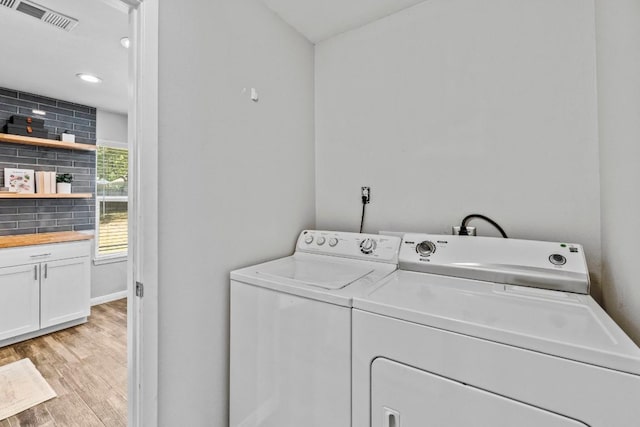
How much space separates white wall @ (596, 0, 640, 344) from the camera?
82cm

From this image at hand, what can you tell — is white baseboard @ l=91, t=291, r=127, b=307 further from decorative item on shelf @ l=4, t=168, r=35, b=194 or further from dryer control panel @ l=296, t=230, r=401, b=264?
dryer control panel @ l=296, t=230, r=401, b=264

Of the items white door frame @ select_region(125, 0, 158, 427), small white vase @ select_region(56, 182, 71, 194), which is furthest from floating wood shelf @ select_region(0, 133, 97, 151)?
white door frame @ select_region(125, 0, 158, 427)

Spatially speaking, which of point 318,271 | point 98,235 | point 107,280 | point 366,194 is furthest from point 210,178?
point 107,280

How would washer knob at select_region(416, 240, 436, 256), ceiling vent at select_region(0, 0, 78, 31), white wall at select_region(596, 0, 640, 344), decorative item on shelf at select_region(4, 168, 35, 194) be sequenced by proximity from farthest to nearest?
decorative item on shelf at select_region(4, 168, 35, 194) < ceiling vent at select_region(0, 0, 78, 31) < washer knob at select_region(416, 240, 436, 256) < white wall at select_region(596, 0, 640, 344)

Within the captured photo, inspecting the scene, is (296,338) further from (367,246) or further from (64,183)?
(64,183)

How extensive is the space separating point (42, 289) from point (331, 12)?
3510mm

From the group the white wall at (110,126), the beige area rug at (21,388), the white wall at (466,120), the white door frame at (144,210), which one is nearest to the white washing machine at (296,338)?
the white door frame at (144,210)

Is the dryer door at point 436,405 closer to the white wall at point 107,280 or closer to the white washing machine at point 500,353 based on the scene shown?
the white washing machine at point 500,353

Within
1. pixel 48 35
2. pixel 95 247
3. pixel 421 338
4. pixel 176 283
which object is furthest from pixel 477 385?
pixel 95 247

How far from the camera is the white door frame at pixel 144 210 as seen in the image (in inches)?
42.7

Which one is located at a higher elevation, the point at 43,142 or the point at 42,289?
the point at 43,142

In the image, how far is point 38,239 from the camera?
2768 millimetres

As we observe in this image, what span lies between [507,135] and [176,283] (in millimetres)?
1660

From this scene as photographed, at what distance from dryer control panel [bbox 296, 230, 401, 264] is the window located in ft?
9.94
